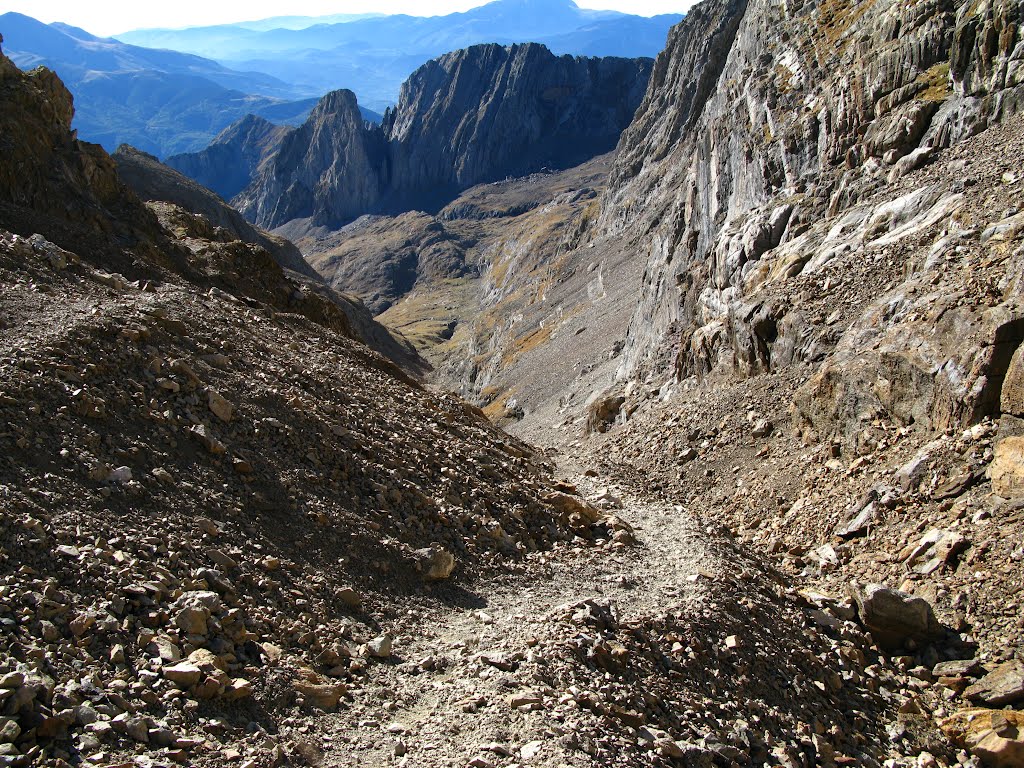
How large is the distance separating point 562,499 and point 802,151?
2608cm

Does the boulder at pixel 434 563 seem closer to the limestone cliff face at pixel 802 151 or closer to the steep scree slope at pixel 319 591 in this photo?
the steep scree slope at pixel 319 591

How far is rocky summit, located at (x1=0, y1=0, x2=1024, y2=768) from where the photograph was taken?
9.98m

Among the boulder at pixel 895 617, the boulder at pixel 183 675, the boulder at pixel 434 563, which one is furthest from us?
the boulder at pixel 434 563

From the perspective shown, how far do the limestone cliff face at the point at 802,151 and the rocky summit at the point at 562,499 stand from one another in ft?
0.74

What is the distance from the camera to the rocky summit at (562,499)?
9.98 m

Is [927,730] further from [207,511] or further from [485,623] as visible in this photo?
[207,511]

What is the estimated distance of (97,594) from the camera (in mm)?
9898

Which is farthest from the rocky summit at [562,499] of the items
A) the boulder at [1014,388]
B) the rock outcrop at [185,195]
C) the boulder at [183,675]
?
the rock outcrop at [185,195]

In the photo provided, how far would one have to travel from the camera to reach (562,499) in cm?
2039

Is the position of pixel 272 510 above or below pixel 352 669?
above

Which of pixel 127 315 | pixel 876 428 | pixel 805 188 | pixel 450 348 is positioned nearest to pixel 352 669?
pixel 127 315

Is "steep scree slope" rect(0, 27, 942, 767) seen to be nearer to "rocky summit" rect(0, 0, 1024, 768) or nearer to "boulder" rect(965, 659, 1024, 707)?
"rocky summit" rect(0, 0, 1024, 768)

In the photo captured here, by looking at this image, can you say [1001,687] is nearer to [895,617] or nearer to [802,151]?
[895,617]

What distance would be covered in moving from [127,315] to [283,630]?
1075 centimetres
